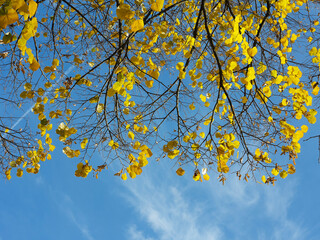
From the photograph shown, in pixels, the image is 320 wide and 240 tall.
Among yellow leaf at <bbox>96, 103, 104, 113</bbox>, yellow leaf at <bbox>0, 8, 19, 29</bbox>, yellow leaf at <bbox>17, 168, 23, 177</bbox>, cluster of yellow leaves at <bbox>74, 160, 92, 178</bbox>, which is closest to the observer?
yellow leaf at <bbox>0, 8, 19, 29</bbox>

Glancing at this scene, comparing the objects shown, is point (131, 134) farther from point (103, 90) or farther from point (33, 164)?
point (33, 164)

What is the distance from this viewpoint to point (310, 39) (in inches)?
137

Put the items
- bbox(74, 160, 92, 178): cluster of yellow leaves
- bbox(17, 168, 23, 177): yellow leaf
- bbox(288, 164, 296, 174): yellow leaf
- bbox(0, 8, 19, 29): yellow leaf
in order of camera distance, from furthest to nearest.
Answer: bbox(17, 168, 23, 177): yellow leaf
bbox(74, 160, 92, 178): cluster of yellow leaves
bbox(288, 164, 296, 174): yellow leaf
bbox(0, 8, 19, 29): yellow leaf

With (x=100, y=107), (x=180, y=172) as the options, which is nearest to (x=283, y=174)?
(x=180, y=172)

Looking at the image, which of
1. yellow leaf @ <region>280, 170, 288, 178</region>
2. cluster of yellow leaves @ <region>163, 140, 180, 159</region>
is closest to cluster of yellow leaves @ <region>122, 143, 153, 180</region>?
cluster of yellow leaves @ <region>163, 140, 180, 159</region>

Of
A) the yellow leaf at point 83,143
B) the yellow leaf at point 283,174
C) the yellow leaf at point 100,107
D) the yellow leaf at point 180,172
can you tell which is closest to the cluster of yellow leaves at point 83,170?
the yellow leaf at point 83,143

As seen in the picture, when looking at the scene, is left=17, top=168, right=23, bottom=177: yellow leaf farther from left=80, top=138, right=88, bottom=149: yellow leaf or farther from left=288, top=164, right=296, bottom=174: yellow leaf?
left=288, top=164, right=296, bottom=174: yellow leaf

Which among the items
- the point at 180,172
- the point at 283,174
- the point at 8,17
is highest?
the point at 283,174

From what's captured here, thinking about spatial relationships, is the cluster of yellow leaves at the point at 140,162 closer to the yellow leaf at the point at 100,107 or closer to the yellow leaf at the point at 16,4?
the yellow leaf at the point at 100,107

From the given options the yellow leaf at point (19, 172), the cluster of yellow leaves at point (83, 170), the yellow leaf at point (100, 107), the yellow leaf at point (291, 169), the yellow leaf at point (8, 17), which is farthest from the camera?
the yellow leaf at point (19, 172)

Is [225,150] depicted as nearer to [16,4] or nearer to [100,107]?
[100,107]

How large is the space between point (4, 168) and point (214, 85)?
117 inches

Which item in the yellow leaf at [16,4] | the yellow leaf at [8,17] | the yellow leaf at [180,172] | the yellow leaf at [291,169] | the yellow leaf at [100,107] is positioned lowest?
the yellow leaf at [8,17]

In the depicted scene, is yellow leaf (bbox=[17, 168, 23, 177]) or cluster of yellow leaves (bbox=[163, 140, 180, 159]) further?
yellow leaf (bbox=[17, 168, 23, 177])
